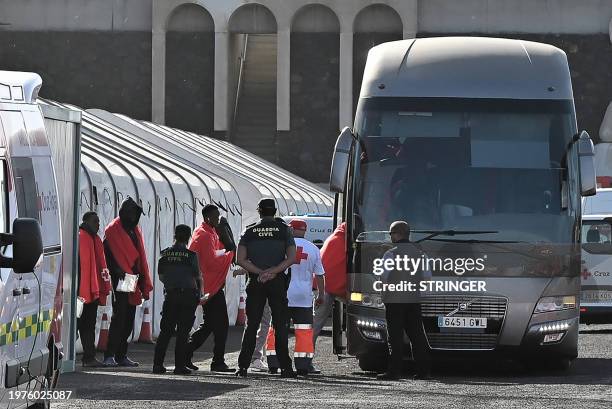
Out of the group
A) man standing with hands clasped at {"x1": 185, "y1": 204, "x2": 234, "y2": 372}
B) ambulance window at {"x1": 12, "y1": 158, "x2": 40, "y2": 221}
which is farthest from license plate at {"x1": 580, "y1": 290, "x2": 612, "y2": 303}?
ambulance window at {"x1": 12, "y1": 158, "x2": 40, "y2": 221}

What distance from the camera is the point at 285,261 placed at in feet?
58.9

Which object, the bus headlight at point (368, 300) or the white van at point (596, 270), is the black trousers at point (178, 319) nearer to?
the bus headlight at point (368, 300)

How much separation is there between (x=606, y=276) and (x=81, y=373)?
15377 millimetres

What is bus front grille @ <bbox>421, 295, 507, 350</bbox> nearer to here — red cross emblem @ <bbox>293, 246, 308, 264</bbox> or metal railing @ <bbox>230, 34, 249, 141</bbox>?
red cross emblem @ <bbox>293, 246, 308, 264</bbox>

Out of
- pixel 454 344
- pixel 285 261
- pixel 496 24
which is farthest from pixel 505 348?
pixel 496 24

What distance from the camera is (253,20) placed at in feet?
224

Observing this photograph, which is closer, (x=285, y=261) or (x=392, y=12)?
(x=285, y=261)

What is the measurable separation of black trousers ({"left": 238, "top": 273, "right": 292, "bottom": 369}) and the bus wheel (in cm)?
147

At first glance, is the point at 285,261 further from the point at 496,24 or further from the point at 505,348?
the point at 496,24

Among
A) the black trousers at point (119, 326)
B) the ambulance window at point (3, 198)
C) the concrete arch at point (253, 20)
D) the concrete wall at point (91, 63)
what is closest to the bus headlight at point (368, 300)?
the black trousers at point (119, 326)

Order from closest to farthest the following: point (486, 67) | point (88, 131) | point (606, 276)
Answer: point (486, 67) → point (88, 131) → point (606, 276)

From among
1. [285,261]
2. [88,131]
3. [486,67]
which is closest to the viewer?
[285,261]

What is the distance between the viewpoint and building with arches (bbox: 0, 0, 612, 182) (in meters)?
67.5

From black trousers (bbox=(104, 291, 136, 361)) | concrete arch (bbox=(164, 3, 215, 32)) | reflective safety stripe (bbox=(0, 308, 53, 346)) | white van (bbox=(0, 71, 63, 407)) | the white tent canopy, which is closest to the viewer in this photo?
white van (bbox=(0, 71, 63, 407))
